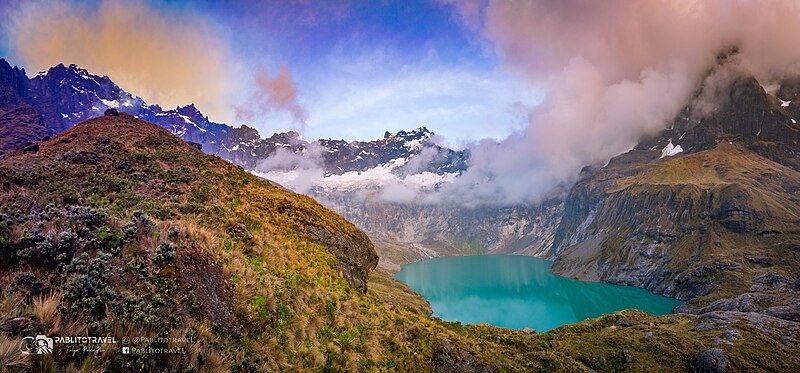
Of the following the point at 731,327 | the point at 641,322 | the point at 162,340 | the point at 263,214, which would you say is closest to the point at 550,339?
the point at 641,322

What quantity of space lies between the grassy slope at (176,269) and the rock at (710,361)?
1031 inches

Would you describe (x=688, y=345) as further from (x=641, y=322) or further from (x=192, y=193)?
(x=192, y=193)

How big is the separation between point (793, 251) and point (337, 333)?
244708 mm

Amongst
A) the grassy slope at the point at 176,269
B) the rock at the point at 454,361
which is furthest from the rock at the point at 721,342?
the rock at the point at 454,361

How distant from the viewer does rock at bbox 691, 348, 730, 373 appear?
45.5 meters

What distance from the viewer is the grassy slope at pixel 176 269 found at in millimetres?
8859

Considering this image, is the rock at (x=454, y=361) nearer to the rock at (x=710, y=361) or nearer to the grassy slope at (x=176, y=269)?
the grassy slope at (x=176, y=269)

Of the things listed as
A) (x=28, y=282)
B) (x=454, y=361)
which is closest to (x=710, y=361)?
(x=454, y=361)

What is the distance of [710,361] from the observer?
4634cm

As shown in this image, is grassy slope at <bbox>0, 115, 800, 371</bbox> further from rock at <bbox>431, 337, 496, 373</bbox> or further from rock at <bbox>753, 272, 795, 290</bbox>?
rock at <bbox>753, 272, 795, 290</bbox>

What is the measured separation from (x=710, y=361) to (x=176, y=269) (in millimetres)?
63217

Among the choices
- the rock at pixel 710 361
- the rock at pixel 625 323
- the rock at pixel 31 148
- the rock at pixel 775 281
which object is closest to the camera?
the rock at pixel 31 148

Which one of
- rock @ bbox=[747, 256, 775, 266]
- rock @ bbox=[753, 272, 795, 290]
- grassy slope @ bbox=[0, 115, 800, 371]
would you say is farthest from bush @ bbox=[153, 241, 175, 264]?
rock @ bbox=[747, 256, 775, 266]

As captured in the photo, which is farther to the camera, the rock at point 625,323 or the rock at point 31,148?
the rock at point 625,323
